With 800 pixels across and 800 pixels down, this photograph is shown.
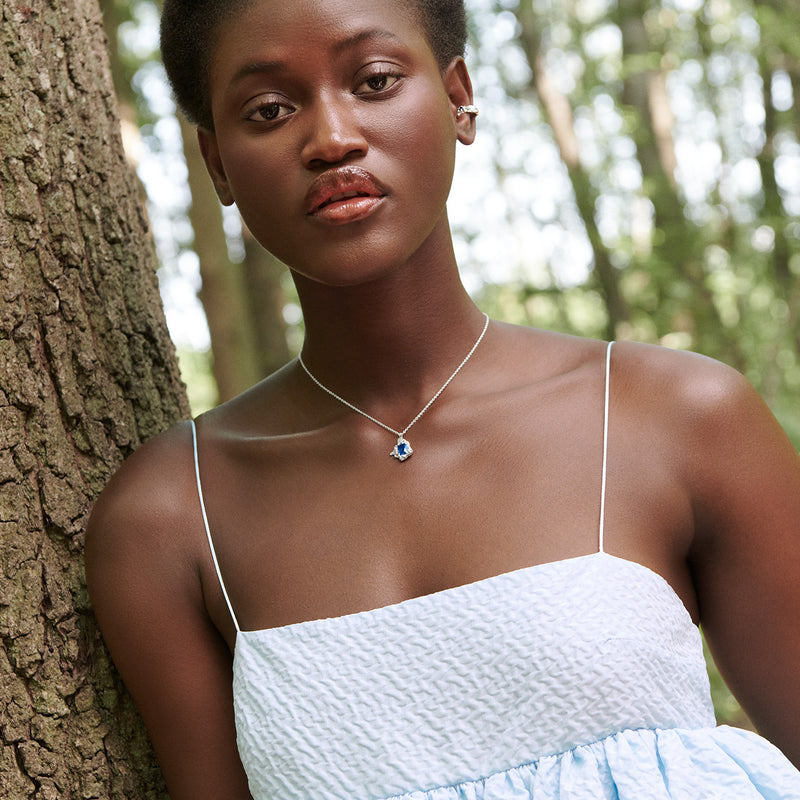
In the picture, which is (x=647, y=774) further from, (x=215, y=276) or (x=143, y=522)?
(x=215, y=276)

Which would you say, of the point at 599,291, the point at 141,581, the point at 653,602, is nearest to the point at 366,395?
the point at 141,581

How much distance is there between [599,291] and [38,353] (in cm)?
746

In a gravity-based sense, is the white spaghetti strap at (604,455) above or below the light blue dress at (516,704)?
above

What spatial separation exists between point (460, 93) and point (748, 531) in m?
0.92

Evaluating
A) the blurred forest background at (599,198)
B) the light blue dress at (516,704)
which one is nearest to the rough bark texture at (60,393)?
the light blue dress at (516,704)

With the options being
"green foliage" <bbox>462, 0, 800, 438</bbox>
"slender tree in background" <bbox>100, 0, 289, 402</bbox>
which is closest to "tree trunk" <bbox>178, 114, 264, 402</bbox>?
"slender tree in background" <bbox>100, 0, 289, 402</bbox>

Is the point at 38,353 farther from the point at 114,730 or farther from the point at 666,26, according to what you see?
the point at 666,26

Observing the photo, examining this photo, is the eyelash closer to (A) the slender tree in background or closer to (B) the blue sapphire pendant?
(B) the blue sapphire pendant

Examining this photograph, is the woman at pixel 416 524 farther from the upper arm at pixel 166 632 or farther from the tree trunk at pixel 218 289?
the tree trunk at pixel 218 289

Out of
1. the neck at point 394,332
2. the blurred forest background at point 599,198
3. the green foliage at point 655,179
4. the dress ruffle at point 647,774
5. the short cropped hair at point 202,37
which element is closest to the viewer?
the dress ruffle at point 647,774

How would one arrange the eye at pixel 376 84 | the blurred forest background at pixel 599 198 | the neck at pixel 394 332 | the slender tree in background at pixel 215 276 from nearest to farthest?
the eye at pixel 376 84 < the neck at pixel 394 332 < the slender tree in background at pixel 215 276 < the blurred forest background at pixel 599 198

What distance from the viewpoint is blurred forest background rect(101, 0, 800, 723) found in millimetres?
6668

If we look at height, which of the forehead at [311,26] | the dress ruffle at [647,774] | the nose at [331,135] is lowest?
the dress ruffle at [647,774]

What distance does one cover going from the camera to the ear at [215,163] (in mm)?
2035
